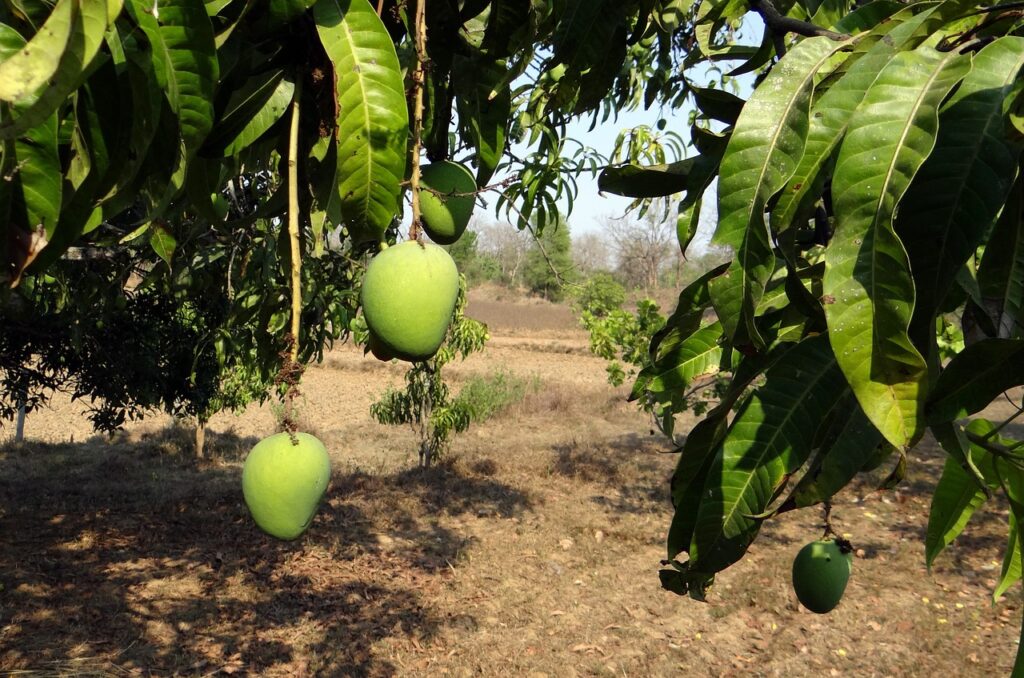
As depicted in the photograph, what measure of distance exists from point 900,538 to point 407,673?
4.32 meters

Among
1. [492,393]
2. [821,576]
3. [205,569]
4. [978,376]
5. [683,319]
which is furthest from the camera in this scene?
[492,393]

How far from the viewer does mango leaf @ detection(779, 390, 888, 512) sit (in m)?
0.83

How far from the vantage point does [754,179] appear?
675 millimetres

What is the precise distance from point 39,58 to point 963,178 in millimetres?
691

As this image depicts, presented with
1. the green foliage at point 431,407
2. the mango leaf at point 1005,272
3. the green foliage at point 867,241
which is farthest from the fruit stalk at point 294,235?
the green foliage at point 431,407

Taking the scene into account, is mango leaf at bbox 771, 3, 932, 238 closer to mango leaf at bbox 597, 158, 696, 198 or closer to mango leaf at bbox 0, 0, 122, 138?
mango leaf at bbox 597, 158, 696, 198

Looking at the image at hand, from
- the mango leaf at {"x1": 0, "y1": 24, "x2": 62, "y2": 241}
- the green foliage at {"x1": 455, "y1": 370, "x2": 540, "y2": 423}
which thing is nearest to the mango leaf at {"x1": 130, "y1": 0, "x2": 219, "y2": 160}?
the mango leaf at {"x1": 0, "y1": 24, "x2": 62, "y2": 241}

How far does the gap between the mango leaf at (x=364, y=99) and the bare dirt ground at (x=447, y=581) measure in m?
2.30


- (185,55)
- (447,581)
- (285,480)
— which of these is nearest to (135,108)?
(185,55)

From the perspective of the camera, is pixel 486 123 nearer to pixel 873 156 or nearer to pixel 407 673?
pixel 873 156

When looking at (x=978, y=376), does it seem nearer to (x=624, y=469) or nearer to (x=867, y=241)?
(x=867, y=241)

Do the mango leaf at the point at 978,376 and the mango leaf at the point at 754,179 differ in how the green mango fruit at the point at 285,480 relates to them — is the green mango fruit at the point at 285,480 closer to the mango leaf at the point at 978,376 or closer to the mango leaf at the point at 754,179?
the mango leaf at the point at 754,179

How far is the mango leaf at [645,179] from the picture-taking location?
3.29ft

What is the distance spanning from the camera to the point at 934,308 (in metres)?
0.65
